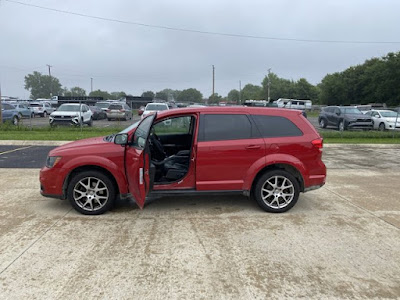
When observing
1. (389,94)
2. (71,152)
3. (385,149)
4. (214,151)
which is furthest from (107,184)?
(389,94)

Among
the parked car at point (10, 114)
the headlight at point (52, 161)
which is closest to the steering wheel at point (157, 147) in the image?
the headlight at point (52, 161)

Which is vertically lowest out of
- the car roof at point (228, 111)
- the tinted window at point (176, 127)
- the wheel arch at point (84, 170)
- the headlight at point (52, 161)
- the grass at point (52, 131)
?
the grass at point (52, 131)

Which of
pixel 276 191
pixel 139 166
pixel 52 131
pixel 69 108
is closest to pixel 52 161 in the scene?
pixel 139 166

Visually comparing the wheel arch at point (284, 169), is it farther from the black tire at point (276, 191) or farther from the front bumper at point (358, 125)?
the front bumper at point (358, 125)

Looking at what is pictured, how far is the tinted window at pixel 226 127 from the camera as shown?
541cm

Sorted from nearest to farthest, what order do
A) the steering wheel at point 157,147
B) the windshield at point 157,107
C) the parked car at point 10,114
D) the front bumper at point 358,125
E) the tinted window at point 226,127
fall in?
the tinted window at point 226,127
the steering wheel at point 157,147
the front bumper at point 358,125
the windshield at point 157,107
the parked car at point 10,114

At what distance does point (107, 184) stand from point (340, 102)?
202 feet

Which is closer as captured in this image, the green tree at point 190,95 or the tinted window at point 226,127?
the tinted window at point 226,127

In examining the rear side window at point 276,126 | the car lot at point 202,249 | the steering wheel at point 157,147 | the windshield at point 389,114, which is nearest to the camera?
the car lot at point 202,249

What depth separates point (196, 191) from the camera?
538cm

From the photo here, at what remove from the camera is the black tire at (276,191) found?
17.8 ft

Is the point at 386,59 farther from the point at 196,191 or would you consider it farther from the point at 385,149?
the point at 196,191

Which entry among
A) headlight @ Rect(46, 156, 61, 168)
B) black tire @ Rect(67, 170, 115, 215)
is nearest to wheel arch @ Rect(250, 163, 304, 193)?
black tire @ Rect(67, 170, 115, 215)

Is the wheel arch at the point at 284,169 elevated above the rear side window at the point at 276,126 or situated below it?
below
